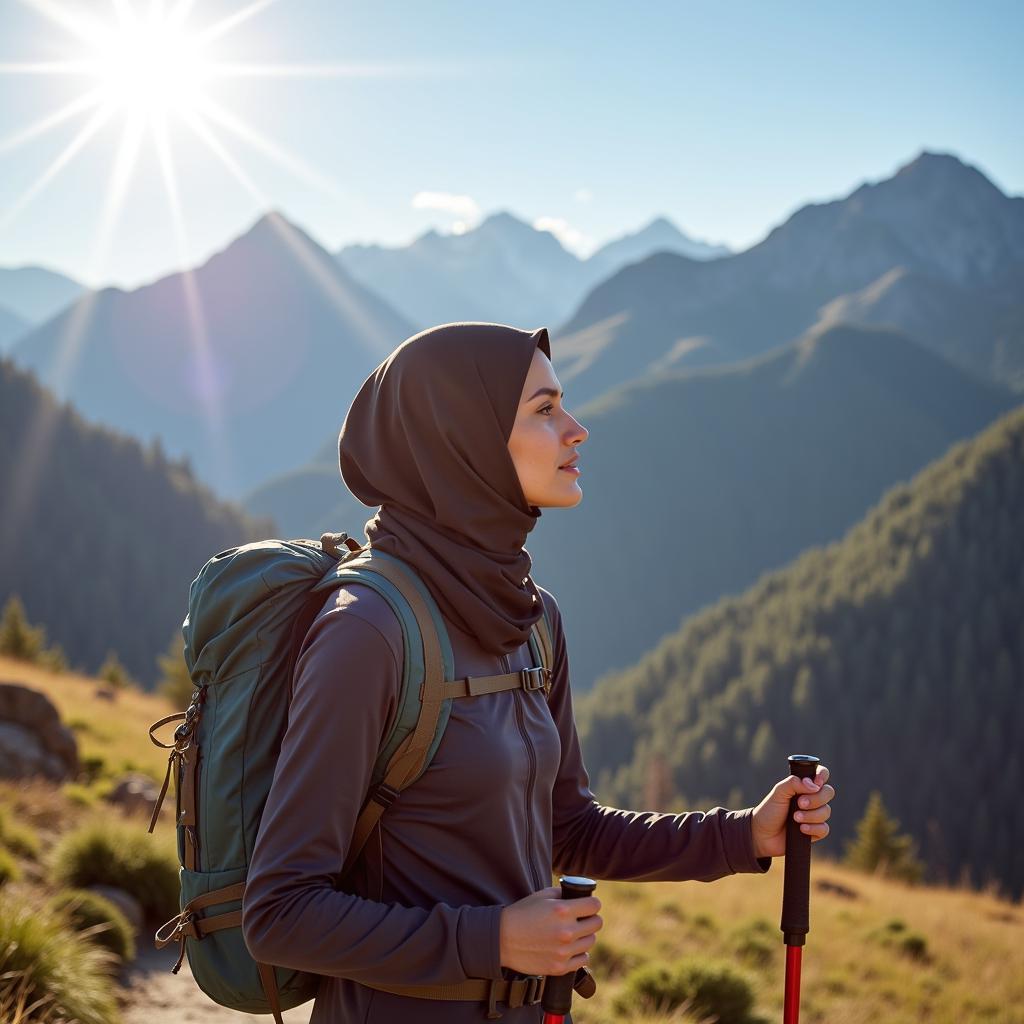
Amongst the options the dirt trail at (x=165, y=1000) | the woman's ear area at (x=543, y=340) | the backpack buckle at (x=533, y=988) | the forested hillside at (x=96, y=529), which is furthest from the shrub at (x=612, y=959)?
the forested hillside at (x=96, y=529)

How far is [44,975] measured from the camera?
420 cm

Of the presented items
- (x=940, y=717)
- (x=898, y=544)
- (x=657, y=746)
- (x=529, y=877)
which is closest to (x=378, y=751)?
(x=529, y=877)

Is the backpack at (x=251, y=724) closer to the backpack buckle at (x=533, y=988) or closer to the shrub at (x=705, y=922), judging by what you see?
the backpack buckle at (x=533, y=988)

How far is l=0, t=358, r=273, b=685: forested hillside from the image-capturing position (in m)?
102

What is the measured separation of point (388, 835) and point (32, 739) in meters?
8.60

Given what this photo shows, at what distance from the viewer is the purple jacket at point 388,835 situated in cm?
166

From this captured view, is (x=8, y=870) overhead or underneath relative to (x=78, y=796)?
underneath

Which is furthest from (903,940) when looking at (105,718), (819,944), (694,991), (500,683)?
(500,683)

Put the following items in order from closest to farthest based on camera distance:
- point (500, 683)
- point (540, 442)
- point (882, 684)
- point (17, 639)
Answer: point (500, 683) → point (540, 442) → point (17, 639) → point (882, 684)

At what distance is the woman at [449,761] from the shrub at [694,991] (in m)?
4.46

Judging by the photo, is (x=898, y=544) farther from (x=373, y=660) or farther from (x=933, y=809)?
(x=373, y=660)

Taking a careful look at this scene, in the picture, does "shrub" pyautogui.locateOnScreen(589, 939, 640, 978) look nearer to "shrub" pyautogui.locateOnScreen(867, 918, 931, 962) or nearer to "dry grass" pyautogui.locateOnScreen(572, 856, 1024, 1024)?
"dry grass" pyautogui.locateOnScreen(572, 856, 1024, 1024)

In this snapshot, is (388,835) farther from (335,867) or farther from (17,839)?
(17,839)

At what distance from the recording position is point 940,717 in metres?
109
